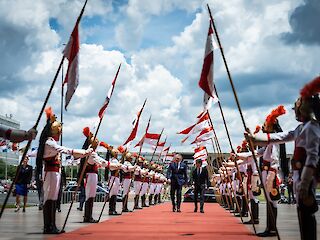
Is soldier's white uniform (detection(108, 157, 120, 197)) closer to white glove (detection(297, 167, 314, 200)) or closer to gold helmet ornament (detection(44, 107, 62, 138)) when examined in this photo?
gold helmet ornament (detection(44, 107, 62, 138))

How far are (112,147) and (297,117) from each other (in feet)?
38.9

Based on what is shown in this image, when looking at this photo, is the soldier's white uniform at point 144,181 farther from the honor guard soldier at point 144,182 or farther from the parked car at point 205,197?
the parked car at point 205,197

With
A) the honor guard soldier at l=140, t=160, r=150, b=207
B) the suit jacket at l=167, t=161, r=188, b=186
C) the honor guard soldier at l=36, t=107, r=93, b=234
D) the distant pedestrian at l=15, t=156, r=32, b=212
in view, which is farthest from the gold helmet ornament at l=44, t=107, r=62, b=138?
the honor guard soldier at l=140, t=160, r=150, b=207

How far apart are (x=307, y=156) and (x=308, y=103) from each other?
0.68 metres

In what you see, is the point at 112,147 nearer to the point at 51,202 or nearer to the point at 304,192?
the point at 51,202

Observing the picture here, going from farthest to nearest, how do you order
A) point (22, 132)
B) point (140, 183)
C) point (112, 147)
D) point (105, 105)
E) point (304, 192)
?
point (140, 183) < point (112, 147) < point (105, 105) < point (22, 132) < point (304, 192)

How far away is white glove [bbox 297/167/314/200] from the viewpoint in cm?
616

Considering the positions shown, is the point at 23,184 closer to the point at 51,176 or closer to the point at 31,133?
the point at 51,176

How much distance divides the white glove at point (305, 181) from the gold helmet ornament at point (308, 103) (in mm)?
697

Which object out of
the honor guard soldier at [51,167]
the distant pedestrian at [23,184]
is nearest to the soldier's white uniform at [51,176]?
the honor guard soldier at [51,167]

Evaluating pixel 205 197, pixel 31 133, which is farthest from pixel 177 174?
pixel 205 197

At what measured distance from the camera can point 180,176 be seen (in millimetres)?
22188

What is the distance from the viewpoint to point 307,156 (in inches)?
247

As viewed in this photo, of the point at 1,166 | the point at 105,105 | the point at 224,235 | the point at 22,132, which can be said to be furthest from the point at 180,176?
the point at 1,166
